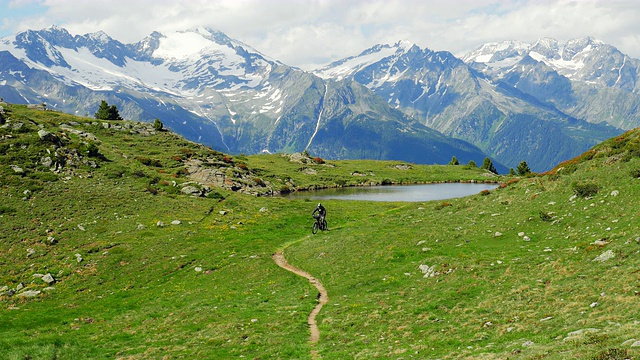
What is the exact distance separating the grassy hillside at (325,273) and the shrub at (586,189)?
0.14m

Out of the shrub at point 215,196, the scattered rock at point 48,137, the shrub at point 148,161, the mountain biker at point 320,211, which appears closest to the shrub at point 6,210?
the scattered rock at point 48,137

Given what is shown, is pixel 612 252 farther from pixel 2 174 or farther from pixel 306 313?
pixel 2 174

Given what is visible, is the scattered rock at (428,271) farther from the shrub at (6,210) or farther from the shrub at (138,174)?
the shrub at (138,174)

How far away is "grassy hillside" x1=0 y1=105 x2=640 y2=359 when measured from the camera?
2212cm

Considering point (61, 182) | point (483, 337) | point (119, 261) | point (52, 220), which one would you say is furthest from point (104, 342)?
point (61, 182)

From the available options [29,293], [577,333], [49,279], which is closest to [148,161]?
[49,279]

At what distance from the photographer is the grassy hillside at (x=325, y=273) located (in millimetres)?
22125

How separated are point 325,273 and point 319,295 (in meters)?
5.43

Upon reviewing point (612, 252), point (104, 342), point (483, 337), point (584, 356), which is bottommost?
point (104, 342)

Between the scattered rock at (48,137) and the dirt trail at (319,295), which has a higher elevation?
the scattered rock at (48,137)

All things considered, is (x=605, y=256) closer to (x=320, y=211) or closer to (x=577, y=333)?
(x=577, y=333)

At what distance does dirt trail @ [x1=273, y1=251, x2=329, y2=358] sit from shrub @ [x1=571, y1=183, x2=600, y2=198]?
2212cm

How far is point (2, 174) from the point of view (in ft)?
209

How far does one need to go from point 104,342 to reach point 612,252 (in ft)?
99.6
